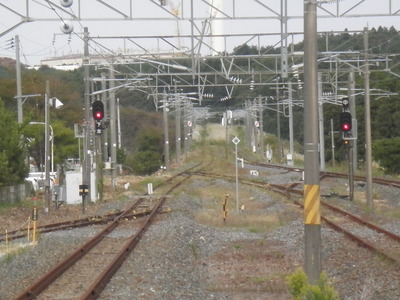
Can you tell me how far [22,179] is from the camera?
39844 millimetres

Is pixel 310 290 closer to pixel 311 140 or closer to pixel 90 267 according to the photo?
pixel 311 140

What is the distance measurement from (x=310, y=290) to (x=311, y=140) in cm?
331

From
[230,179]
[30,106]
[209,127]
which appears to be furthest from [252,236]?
[209,127]

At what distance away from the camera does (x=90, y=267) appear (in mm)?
15875

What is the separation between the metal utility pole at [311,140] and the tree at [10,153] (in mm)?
25310

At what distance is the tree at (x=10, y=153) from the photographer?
3605 cm

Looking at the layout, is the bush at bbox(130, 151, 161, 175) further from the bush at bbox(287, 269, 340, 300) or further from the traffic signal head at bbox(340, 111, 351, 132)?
the bush at bbox(287, 269, 340, 300)

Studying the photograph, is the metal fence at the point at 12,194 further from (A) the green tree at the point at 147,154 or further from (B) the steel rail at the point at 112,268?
(A) the green tree at the point at 147,154

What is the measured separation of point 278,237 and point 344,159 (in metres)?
61.4

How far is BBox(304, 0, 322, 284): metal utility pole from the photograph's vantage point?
11.7 m

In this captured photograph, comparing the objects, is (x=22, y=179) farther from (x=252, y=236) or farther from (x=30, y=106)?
(x=30, y=106)

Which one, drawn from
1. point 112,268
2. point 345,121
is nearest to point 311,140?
point 112,268

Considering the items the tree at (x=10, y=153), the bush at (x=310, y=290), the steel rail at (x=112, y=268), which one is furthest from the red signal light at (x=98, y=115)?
the bush at (x=310, y=290)

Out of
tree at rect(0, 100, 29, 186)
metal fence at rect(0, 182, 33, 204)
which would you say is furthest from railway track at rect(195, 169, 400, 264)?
metal fence at rect(0, 182, 33, 204)
